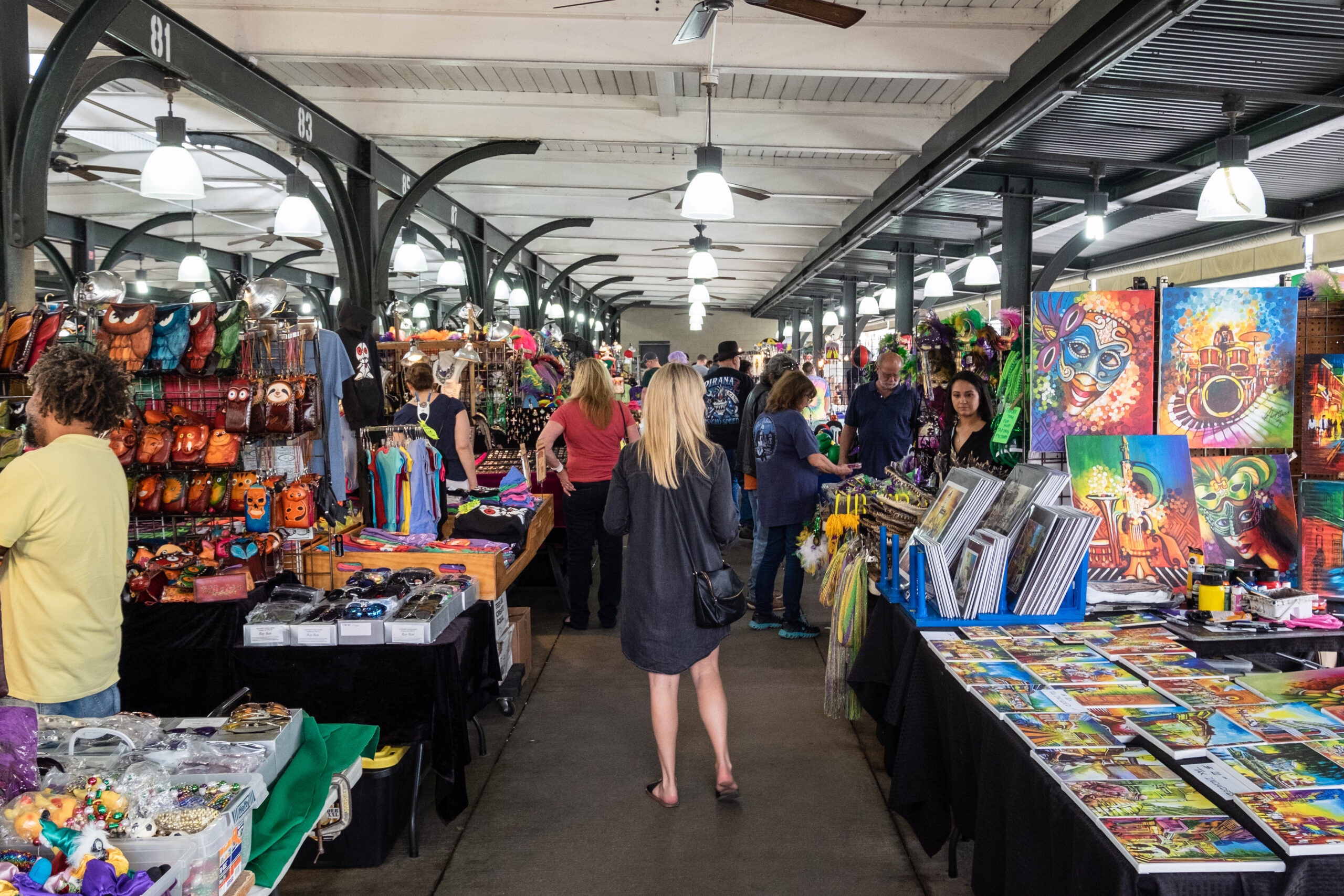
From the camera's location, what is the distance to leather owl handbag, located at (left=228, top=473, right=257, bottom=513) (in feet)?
13.1

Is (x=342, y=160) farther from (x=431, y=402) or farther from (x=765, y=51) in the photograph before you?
(x=765, y=51)

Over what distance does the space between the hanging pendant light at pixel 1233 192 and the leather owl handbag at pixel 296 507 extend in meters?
4.69

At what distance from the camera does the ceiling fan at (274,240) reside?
8.22 meters

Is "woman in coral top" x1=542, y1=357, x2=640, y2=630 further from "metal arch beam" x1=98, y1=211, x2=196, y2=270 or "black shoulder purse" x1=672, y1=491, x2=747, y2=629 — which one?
"metal arch beam" x1=98, y1=211, x2=196, y2=270

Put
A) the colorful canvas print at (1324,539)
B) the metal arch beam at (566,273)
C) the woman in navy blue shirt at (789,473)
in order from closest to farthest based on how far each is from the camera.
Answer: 1. the colorful canvas print at (1324,539)
2. the woman in navy blue shirt at (789,473)
3. the metal arch beam at (566,273)

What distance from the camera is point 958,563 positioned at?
10.9 ft

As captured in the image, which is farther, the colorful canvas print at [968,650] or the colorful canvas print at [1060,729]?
the colorful canvas print at [968,650]

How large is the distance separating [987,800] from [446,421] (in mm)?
4009

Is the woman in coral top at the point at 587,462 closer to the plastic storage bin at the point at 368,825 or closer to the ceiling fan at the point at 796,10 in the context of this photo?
the ceiling fan at the point at 796,10

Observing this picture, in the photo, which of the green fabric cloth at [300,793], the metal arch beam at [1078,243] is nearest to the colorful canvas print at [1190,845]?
the green fabric cloth at [300,793]

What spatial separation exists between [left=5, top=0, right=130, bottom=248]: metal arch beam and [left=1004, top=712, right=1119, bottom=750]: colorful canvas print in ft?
11.6

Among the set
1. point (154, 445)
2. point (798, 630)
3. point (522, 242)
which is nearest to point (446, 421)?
point (154, 445)

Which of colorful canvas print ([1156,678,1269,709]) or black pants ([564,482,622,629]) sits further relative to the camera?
black pants ([564,482,622,629])

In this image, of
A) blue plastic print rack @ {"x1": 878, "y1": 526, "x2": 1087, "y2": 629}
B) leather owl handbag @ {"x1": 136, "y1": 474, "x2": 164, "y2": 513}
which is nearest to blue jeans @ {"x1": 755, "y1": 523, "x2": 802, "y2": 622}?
blue plastic print rack @ {"x1": 878, "y1": 526, "x2": 1087, "y2": 629}
